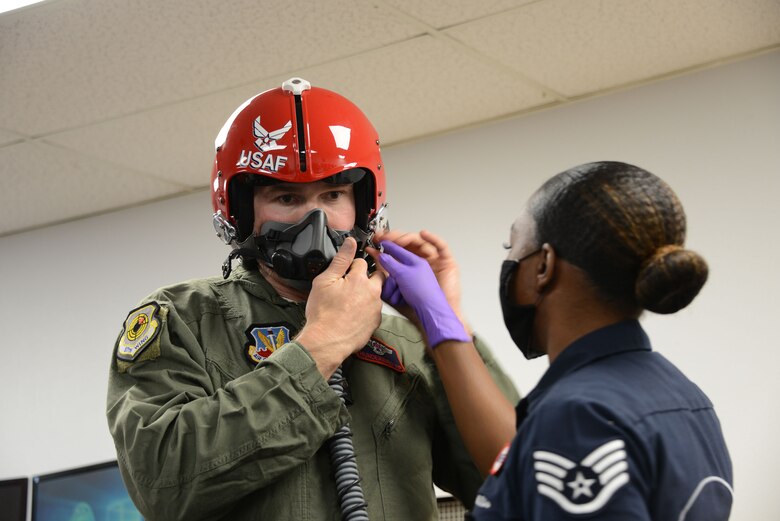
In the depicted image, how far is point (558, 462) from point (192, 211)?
3.64 meters

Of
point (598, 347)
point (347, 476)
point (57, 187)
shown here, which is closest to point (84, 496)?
point (57, 187)

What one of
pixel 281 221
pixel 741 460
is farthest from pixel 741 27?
pixel 281 221

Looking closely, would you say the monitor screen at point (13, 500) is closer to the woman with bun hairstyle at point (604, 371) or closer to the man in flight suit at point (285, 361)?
the man in flight suit at point (285, 361)

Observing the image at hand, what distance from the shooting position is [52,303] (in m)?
4.79

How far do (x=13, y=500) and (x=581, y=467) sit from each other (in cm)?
377

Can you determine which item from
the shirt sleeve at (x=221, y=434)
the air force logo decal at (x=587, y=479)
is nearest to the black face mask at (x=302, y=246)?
the shirt sleeve at (x=221, y=434)

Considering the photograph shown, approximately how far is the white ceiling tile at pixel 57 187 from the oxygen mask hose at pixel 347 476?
2.58m

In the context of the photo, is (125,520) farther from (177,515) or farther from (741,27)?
(741,27)

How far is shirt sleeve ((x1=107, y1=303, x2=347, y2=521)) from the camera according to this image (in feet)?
4.89

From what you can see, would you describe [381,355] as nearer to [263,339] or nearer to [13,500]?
[263,339]

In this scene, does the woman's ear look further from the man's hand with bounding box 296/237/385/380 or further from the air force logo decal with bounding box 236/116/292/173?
the air force logo decal with bounding box 236/116/292/173

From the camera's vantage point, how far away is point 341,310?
1.67 metres

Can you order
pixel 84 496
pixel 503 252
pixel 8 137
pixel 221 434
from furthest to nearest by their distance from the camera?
pixel 84 496
pixel 503 252
pixel 8 137
pixel 221 434

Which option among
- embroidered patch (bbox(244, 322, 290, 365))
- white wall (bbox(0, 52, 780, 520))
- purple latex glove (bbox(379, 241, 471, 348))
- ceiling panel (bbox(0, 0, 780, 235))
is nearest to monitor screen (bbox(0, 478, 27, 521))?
white wall (bbox(0, 52, 780, 520))
